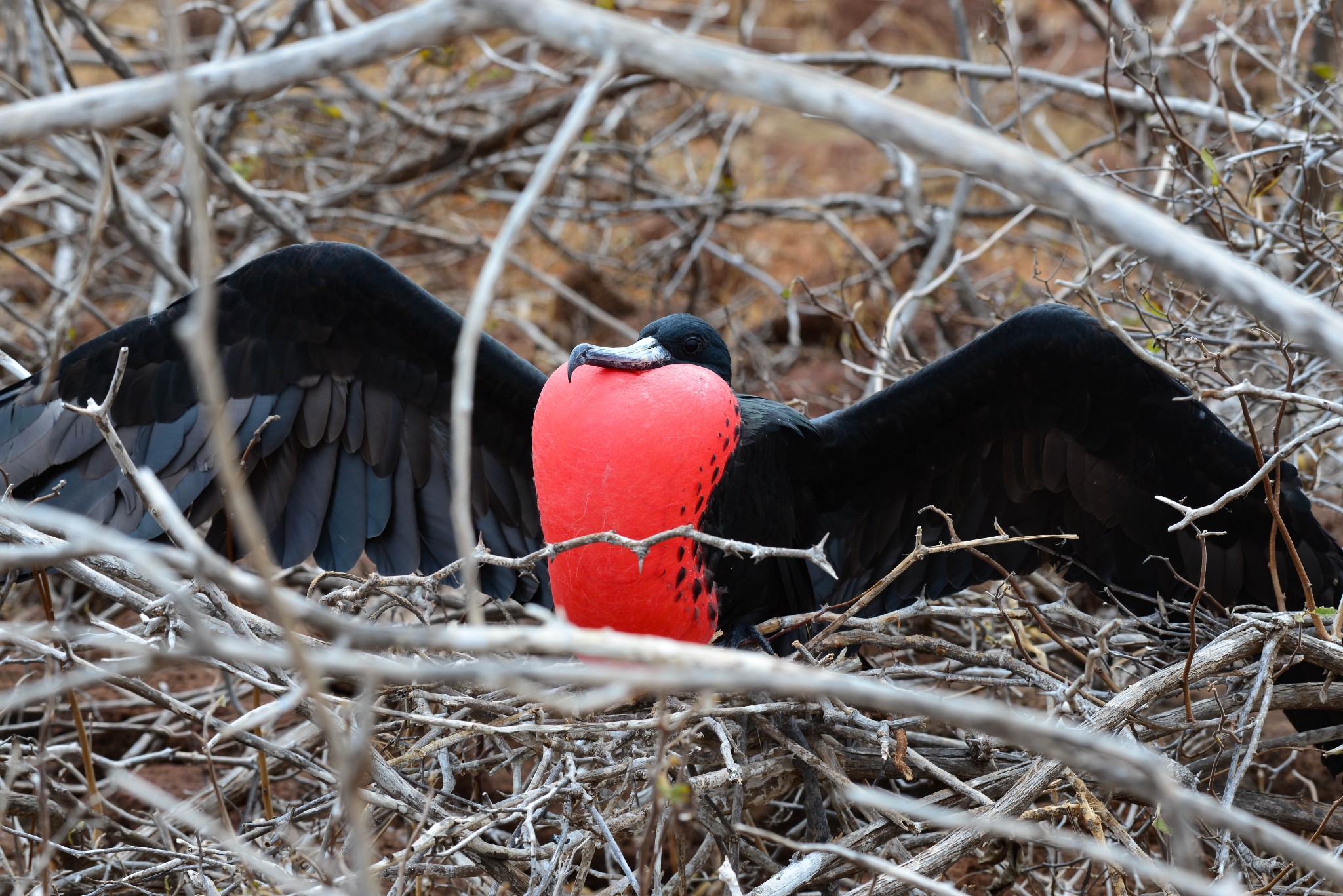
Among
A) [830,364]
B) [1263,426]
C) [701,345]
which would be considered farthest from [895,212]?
[701,345]

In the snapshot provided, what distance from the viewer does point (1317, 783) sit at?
2.51m

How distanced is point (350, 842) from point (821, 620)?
0.83 m

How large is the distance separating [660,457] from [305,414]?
0.77 meters

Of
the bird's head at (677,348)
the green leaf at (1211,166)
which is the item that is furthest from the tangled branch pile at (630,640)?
the bird's head at (677,348)

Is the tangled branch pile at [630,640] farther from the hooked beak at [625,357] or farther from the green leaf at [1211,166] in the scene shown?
the hooked beak at [625,357]

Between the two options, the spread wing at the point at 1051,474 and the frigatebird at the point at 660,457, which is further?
the spread wing at the point at 1051,474

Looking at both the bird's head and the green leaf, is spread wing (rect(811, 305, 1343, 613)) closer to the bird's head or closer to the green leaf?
the bird's head

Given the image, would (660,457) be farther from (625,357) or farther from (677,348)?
(677,348)

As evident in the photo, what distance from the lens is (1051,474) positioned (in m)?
2.21

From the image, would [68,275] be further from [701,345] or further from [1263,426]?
[1263,426]

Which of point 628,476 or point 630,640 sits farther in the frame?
point 628,476

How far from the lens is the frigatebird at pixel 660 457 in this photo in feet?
6.15

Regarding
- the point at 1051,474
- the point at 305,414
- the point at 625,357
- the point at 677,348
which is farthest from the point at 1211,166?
the point at 305,414

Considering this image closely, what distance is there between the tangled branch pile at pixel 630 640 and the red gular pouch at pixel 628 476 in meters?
0.15
